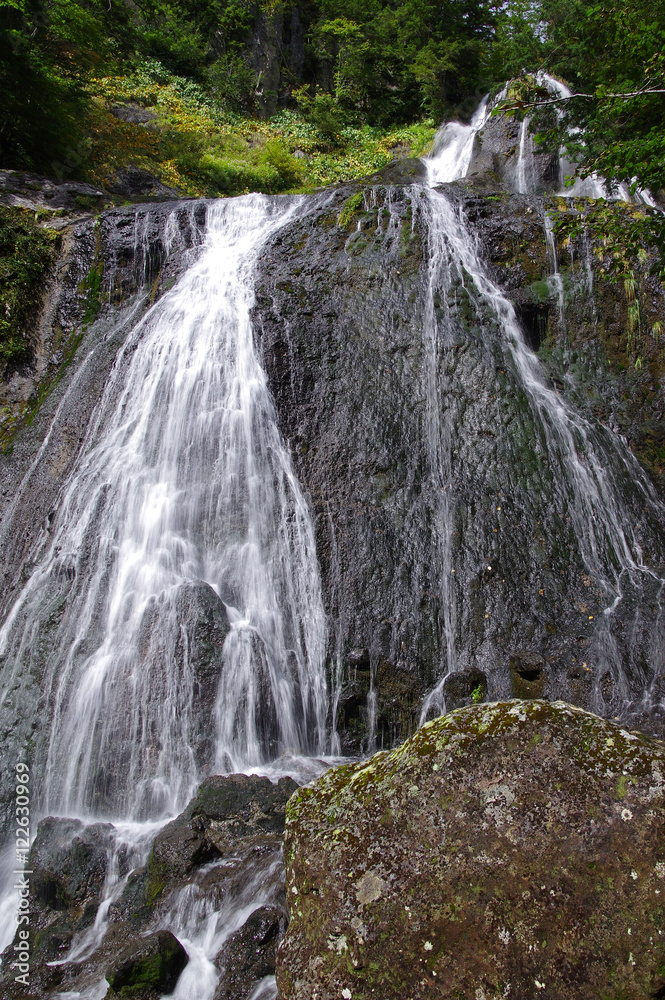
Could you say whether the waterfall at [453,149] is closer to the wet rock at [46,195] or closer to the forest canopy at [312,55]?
the forest canopy at [312,55]

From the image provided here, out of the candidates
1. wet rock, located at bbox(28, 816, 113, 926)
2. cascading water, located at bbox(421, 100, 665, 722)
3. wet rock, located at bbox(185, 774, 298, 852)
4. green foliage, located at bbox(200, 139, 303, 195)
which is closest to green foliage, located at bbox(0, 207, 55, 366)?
cascading water, located at bbox(421, 100, 665, 722)

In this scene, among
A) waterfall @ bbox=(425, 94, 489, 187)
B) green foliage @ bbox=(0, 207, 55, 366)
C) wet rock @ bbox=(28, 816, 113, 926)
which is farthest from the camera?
waterfall @ bbox=(425, 94, 489, 187)

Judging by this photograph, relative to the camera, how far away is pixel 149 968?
350 cm

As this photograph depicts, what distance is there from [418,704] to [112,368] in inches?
272

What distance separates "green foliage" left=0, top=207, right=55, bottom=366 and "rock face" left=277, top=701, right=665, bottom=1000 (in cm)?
946

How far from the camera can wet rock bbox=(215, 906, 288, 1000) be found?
3.38 meters

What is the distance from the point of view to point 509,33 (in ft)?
66.3

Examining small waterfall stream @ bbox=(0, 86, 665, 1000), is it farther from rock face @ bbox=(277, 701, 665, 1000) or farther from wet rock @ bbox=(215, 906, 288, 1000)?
rock face @ bbox=(277, 701, 665, 1000)

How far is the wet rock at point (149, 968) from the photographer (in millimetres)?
3430

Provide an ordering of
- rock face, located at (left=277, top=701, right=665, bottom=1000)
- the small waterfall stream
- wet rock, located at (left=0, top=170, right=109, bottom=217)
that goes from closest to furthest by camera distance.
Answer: rock face, located at (left=277, top=701, right=665, bottom=1000) → the small waterfall stream → wet rock, located at (left=0, top=170, right=109, bottom=217)

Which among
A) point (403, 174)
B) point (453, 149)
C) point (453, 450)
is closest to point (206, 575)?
point (453, 450)

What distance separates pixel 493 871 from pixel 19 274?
439 inches

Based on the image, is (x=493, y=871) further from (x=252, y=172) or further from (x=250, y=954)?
(x=252, y=172)

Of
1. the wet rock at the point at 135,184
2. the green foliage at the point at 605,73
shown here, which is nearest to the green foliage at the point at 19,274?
the wet rock at the point at 135,184
